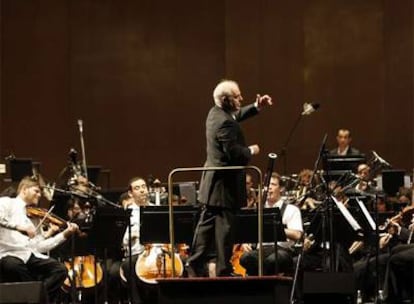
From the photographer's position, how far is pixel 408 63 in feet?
47.8

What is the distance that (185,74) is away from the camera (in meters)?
15.3

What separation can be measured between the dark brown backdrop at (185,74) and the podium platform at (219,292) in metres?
7.56

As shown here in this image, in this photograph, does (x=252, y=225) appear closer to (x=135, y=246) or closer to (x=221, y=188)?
(x=221, y=188)

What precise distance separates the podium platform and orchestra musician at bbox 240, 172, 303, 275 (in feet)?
7.80

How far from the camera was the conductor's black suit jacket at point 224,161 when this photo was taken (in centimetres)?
824

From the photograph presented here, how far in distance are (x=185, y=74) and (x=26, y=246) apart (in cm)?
635

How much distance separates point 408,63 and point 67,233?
715cm

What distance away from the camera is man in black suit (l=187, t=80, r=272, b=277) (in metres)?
8.23

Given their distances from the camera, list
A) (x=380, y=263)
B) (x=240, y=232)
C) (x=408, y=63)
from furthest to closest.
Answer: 1. (x=408, y=63)
2. (x=380, y=263)
3. (x=240, y=232)

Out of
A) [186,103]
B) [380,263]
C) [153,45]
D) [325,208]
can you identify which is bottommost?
[380,263]

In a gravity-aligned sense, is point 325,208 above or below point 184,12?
below

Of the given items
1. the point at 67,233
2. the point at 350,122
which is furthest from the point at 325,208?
the point at 350,122

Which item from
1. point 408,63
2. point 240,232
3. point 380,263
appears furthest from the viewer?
point 408,63

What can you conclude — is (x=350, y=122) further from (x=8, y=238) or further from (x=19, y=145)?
(x=8, y=238)
